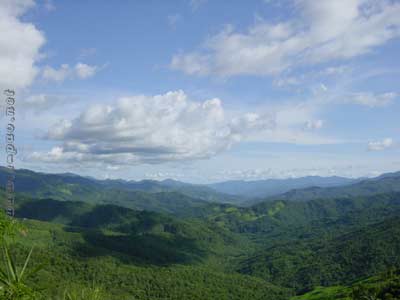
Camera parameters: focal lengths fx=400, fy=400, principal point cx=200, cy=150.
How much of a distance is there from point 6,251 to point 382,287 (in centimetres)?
18137

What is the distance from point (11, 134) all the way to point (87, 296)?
13.2m

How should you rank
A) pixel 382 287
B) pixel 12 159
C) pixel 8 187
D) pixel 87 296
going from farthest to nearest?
1. pixel 382 287
2. pixel 8 187
3. pixel 12 159
4. pixel 87 296

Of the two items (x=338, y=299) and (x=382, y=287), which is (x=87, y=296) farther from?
(x=338, y=299)

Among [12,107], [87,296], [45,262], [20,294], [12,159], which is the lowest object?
[87,296]

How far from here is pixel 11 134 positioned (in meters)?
29.4

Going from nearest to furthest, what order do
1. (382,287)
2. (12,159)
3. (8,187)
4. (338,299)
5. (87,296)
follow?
(87,296) < (12,159) < (8,187) < (382,287) < (338,299)

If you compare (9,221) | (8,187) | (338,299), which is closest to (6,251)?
(9,221)

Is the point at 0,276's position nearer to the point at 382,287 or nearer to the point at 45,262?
the point at 45,262

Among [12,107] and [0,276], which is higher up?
[12,107]

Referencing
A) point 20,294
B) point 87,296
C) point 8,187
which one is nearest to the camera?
point 20,294

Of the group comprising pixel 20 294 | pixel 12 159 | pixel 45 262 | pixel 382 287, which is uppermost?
pixel 12 159

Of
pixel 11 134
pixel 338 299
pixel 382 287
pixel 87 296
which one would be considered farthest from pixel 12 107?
pixel 338 299

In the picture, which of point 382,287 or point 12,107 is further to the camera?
point 382,287

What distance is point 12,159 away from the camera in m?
28.4
